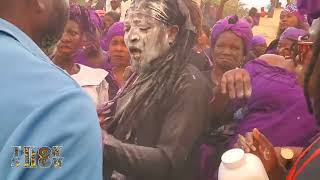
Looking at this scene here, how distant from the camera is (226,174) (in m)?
1.36

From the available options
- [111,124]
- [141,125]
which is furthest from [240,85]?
[111,124]

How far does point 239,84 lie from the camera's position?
1558 mm

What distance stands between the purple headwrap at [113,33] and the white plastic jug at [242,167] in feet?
2.39

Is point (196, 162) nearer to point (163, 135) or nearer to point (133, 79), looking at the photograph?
point (163, 135)

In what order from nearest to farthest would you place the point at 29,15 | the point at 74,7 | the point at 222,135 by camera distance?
the point at 29,15
the point at 222,135
the point at 74,7

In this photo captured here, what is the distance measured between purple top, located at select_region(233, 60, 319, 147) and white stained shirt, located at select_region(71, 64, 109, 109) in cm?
62

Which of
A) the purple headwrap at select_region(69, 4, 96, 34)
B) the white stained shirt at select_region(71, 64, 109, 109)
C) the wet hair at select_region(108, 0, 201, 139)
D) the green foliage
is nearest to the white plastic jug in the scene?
the wet hair at select_region(108, 0, 201, 139)

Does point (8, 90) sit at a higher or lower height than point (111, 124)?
higher

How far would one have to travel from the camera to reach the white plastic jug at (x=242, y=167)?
1.30m

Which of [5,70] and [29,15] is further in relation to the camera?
[29,15]

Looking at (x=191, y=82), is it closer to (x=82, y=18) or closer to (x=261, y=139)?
(x=261, y=139)

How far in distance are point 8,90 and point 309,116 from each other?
1191 millimetres

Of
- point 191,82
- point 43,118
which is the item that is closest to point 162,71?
point 191,82

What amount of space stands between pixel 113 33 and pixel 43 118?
1338 millimetres
